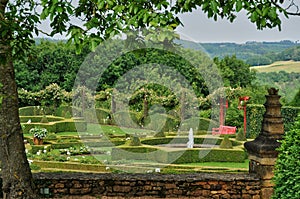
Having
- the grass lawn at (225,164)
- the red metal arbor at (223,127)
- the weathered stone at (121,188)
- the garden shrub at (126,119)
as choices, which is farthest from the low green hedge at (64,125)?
the weathered stone at (121,188)

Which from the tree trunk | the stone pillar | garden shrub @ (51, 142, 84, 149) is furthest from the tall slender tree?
garden shrub @ (51, 142, 84, 149)

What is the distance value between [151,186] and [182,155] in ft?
23.6

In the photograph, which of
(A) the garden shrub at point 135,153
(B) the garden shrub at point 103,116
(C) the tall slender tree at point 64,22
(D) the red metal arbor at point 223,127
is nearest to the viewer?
(C) the tall slender tree at point 64,22

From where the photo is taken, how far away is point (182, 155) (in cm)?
1387

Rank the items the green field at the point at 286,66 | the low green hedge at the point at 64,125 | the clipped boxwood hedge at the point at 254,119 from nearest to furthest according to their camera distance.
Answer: the low green hedge at the point at 64,125, the clipped boxwood hedge at the point at 254,119, the green field at the point at 286,66

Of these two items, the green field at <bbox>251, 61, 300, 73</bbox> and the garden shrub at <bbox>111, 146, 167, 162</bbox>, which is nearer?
the garden shrub at <bbox>111, 146, 167, 162</bbox>

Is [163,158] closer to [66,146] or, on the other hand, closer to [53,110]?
[66,146]

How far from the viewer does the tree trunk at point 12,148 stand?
587cm

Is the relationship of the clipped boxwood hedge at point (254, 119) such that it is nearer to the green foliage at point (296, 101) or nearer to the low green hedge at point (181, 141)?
the green foliage at point (296, 101)

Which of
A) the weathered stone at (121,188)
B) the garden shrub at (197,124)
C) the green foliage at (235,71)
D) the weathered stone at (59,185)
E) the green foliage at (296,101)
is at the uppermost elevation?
the green foliage at (235,71)

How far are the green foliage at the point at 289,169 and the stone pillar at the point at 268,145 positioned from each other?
200 centimetres

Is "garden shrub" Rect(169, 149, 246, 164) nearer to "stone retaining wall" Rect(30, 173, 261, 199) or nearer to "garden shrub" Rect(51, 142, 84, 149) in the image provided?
"garden shrub" Rect(51, 142, 84, 149)

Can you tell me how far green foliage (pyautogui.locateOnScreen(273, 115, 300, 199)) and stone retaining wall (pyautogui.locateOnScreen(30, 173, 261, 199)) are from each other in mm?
2063

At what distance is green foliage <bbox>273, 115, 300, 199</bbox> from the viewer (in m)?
4.28
